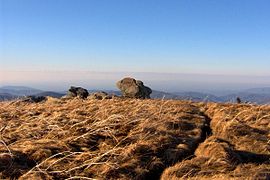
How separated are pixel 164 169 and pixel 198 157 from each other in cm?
106

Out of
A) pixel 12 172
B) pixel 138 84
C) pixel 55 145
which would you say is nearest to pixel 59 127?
pixel 55 145

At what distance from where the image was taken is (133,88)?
123ft

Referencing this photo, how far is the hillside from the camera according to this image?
32.0 feet

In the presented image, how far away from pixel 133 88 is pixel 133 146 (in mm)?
26196

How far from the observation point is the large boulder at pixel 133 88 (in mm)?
36562

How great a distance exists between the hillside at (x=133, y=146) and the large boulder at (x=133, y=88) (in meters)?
20.0

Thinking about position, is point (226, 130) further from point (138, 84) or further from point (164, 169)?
point (138, 84)

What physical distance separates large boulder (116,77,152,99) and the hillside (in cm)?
2001

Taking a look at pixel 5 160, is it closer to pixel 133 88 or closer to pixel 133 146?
pixel 133 146

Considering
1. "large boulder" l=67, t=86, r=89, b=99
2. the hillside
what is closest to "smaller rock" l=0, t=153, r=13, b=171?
the hillside

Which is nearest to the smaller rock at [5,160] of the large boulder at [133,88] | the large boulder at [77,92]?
the large boulder at [77,92]

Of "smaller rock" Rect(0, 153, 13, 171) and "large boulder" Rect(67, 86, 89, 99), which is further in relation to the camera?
"large boulder" Rect(67, 86, 89, 99)

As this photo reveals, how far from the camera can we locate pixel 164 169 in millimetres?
10633

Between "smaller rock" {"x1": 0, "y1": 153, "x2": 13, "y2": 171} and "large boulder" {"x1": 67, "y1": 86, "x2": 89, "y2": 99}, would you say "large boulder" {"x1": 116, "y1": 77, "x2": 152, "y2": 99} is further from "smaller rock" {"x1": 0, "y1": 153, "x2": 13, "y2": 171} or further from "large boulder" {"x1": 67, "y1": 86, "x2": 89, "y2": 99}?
"smaller rock" {"x1": 0, "y1": 153, "x2": 13, "y2": 171}
